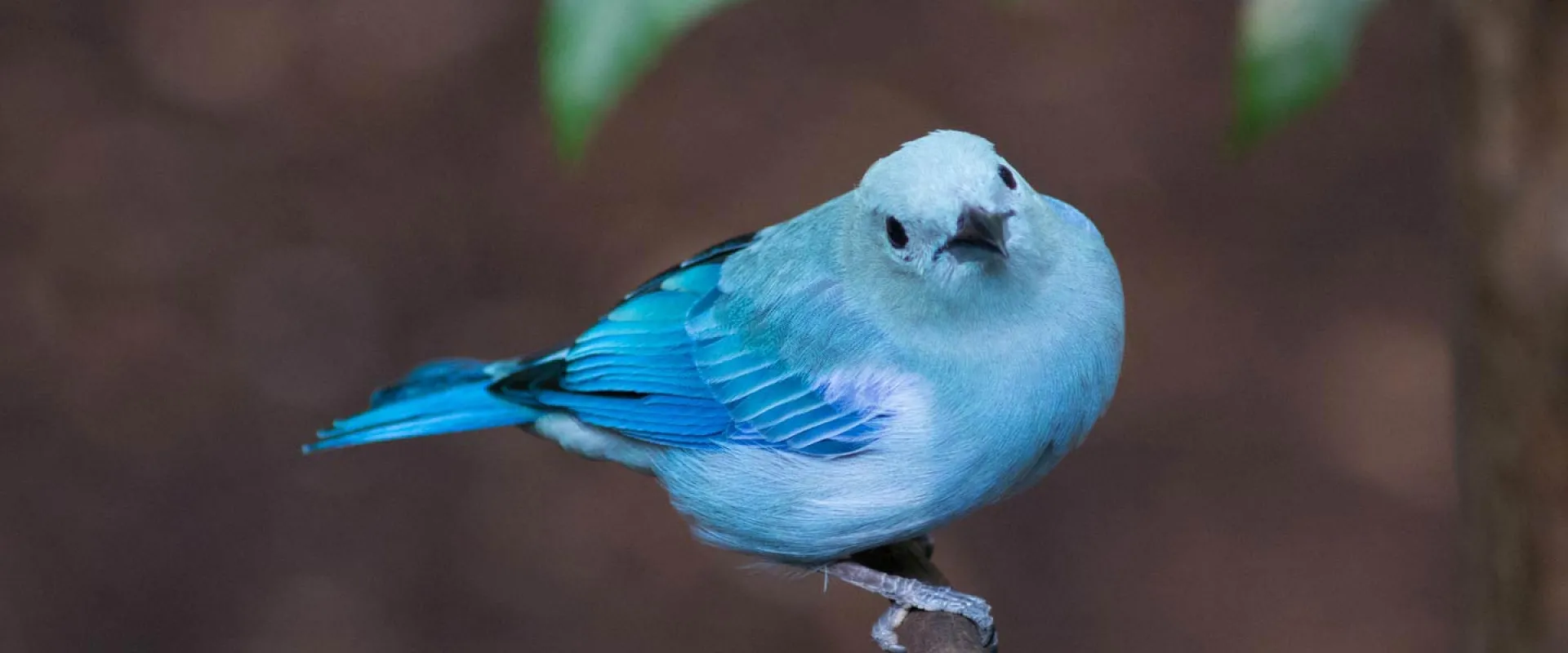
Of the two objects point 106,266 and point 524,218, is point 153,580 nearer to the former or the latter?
point 106,266

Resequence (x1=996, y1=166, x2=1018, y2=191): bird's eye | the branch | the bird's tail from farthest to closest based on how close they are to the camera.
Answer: the bird's tail, the branch, (x1=996, y1=166, x2=1018, y2=191): bird's eye

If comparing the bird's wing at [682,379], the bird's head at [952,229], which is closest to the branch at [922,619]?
the bird's wing at [682,379]

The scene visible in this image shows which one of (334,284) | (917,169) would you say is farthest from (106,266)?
(917,169)

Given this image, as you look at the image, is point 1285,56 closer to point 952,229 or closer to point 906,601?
point 952,229

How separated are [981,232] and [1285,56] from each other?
2.01 feet

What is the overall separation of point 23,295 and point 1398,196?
4.54 metres

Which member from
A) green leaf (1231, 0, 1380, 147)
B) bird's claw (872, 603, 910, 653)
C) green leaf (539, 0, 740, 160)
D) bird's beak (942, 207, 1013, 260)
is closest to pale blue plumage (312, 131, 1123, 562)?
bird's beak (942, 207, 1013, 260)

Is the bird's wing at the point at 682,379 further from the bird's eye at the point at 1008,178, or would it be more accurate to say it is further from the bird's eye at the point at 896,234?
the bird's eye at the point at 1008,178

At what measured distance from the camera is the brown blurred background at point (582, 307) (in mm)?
5000

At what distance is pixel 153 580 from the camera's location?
4902mm

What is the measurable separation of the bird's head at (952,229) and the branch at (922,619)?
0.52 m

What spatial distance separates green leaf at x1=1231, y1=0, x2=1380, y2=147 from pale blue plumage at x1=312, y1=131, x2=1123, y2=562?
0.57m

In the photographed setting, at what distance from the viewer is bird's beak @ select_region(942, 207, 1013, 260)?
7.22ft

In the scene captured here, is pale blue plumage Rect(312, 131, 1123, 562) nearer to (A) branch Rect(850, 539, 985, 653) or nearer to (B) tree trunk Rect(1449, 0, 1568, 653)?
(A) branch Rect(850, 539, 985, 653)
